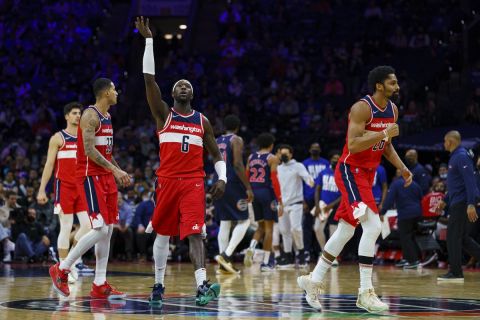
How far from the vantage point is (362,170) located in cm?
912

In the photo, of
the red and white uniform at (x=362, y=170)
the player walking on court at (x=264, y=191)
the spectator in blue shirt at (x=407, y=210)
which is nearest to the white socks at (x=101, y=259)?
the red and white uniform at (x=362, y=170)

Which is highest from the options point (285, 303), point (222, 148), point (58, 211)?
point (222, 148)

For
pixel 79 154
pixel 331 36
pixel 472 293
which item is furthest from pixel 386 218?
pixel 331 36

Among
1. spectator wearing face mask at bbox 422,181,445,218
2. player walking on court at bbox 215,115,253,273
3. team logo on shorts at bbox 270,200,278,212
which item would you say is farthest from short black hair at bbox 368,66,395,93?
spectator wearing face mask at bbox 422,181,445,218

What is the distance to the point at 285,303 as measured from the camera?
9383 mm

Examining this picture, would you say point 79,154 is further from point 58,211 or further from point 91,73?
point 91,73

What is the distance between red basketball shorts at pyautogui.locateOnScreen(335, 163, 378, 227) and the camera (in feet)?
29.4

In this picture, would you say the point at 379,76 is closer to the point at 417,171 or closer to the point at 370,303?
the point at 370,303

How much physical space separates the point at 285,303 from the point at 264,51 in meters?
18.8

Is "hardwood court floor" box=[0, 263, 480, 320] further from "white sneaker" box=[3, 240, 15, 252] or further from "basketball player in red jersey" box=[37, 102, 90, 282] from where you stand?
"white sneaker" box=[3, 240, 15, 252]

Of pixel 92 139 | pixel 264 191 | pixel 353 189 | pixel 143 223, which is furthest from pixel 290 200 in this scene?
pixel 353 189

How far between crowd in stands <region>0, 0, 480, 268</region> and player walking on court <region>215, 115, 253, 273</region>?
Result: 4.26 meters

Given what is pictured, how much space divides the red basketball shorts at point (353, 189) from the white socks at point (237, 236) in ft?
17.5

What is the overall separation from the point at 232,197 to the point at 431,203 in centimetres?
436
